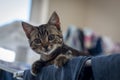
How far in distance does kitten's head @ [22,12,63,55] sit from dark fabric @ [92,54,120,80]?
0.22 metres

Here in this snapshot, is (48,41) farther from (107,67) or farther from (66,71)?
(107,67)

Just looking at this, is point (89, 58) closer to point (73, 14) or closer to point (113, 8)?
point (73, 14)

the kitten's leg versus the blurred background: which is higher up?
the kitten's leg

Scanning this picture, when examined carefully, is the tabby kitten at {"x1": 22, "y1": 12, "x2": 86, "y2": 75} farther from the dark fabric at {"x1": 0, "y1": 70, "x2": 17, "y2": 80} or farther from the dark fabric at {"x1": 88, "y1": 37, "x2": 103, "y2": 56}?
the dark fabric at {"x1": 88, "y1": 37, "x2": 103, "y2": 56}

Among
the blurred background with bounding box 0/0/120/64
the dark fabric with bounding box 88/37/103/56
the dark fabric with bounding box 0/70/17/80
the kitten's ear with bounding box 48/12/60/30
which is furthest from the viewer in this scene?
the dark fabric with bounding box 88/37/103/56

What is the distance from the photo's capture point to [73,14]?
110 inches

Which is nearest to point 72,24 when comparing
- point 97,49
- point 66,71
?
point 97,49

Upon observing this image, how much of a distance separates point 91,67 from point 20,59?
835mm

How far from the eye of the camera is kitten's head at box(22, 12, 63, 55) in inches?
32.2

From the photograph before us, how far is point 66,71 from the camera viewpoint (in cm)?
69

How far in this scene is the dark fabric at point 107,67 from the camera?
0.58 meters

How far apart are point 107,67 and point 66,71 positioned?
5.2 inches

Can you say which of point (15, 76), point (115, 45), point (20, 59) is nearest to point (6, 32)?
point (20, 59)

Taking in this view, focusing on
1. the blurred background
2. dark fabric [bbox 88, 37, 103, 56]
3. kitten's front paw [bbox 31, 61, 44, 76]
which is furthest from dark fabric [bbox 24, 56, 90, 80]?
dark fabric [bbox 88, 37, 103, 56]
